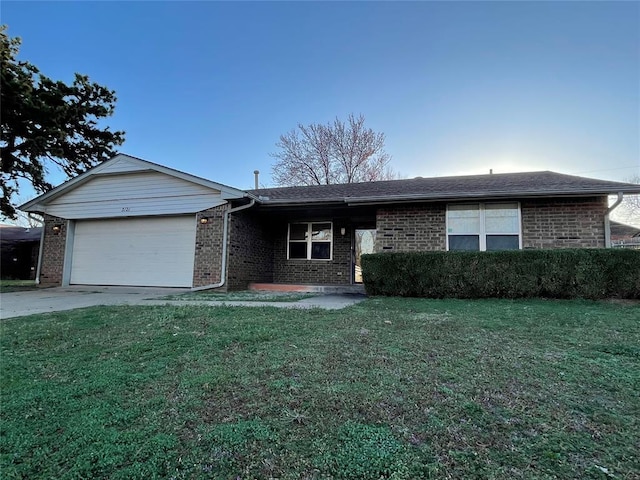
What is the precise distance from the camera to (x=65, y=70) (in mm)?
14227

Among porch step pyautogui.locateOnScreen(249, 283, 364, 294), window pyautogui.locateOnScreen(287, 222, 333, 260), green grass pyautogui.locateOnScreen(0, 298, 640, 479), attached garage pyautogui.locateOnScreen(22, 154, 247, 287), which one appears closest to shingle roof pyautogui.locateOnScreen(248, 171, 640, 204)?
window pyautogui.locateOnScreen(287, 222, 333, 260)

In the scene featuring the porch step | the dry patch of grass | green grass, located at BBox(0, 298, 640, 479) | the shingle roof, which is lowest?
green grass, located at BBox(0, 298, 640, 479)

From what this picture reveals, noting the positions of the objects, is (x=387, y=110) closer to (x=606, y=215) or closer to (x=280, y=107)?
(x=280, y=107)

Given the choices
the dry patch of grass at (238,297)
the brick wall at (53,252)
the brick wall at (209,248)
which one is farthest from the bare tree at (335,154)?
the dry patch of grass at (238,297)

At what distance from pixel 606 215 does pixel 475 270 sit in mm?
3857

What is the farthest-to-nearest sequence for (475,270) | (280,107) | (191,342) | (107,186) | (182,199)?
1. (280,107)
2. (107,186)
3. (182,199)
4. (475,270)
5. (191,342)

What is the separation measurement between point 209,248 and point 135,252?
3.00 metres

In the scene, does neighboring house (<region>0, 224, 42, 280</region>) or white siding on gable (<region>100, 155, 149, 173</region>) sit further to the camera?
neighboring house (<region>0, 224, 42, 280</region>)

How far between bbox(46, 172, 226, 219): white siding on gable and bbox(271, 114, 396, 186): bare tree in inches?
620

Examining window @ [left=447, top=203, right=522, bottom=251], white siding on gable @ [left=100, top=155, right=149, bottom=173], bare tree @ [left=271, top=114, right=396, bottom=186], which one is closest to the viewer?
window @ [left=447, top=203, right=522, bottom=251]

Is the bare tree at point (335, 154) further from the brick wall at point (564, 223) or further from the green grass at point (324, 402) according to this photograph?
the green grass at point (324, 402)

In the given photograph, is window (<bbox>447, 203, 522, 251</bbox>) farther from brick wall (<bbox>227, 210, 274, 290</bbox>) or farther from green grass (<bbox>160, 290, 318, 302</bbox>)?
brick wall (<bbox>227, 210, 274, 290</bbox>)

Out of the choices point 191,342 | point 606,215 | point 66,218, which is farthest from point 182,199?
point 606,215

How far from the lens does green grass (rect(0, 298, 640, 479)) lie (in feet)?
5.45
